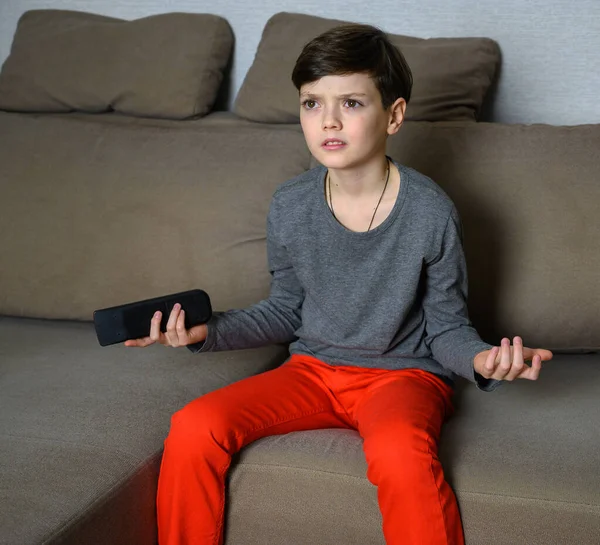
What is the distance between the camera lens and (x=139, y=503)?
4.27ft

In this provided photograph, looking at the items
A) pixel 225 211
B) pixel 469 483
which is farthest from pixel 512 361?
pixel 225 211

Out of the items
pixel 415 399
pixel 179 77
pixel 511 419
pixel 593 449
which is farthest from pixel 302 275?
pixel 179 77

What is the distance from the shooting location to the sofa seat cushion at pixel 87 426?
1164 millimetres

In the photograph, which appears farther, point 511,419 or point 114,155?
point 114,155

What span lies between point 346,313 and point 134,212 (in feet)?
1.95

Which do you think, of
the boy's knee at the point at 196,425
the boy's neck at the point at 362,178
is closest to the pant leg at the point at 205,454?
the boy's knee at the point at 196,425

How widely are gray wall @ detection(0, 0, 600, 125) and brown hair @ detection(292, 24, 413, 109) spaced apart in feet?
2.04

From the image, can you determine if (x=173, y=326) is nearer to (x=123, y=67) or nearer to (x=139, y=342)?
(x=139, y=342)

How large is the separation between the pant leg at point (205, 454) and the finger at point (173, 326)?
114 millimetres

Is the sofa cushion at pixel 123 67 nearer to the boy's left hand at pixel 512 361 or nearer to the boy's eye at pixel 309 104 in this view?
the boy's eye at pixel 309 104

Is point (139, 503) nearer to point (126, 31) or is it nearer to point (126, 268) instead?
point (126, 268)

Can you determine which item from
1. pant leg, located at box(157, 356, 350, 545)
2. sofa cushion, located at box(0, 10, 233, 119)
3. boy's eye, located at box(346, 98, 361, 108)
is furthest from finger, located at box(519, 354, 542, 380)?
sofa cushion, located at box(0, 10, 233, 119)

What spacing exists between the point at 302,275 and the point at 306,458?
0.38m

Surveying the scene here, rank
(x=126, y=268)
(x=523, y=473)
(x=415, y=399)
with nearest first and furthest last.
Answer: (x=523, y=473) → (x=415, y=399) → (x=126, y=268)
